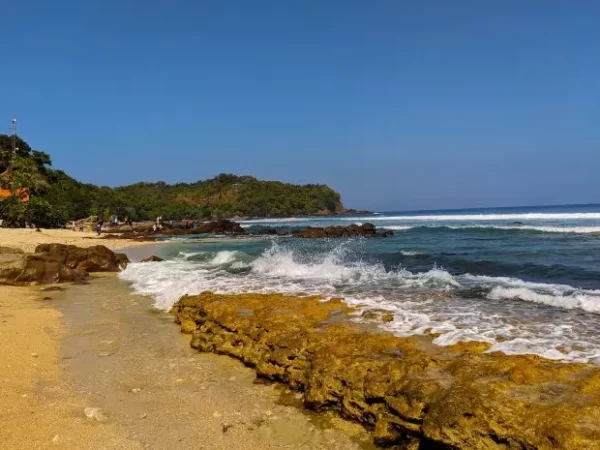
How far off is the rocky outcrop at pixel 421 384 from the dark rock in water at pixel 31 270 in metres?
9.66

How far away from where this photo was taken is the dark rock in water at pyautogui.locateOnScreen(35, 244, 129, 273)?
17594 mm

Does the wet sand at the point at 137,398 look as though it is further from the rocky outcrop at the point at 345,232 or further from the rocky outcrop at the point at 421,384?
the rocky outcrop at the point at 345,232

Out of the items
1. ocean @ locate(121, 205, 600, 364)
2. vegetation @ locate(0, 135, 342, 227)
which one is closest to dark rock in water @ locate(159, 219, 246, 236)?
vegetation @ locate(0, 135, 342, 227)

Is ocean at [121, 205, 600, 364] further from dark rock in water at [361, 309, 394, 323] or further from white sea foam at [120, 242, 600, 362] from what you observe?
dark rock in water at [361, 309, 394, 323]

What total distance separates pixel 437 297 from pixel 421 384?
221 inches

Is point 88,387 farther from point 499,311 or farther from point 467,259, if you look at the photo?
point 467,259

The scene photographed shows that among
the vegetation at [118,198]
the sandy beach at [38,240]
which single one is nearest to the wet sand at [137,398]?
the sandy beach at [38,240]

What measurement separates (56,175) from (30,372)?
96561 mm

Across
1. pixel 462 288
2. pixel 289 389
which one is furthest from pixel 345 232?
pixel 289 389

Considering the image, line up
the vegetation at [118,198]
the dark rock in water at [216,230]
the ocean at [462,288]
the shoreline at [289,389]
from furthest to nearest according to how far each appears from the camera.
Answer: the vegetation at [118,198] → the dark rock in water at [216,230] → the ocean at [462,288] → the shoreline at [289,389]

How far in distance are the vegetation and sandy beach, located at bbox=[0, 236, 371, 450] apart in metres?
51.2

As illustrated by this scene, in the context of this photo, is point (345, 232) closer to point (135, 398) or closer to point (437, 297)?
point (437, 297)

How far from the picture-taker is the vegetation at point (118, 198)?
5534 centimetres

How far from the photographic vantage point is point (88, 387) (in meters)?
5.48
